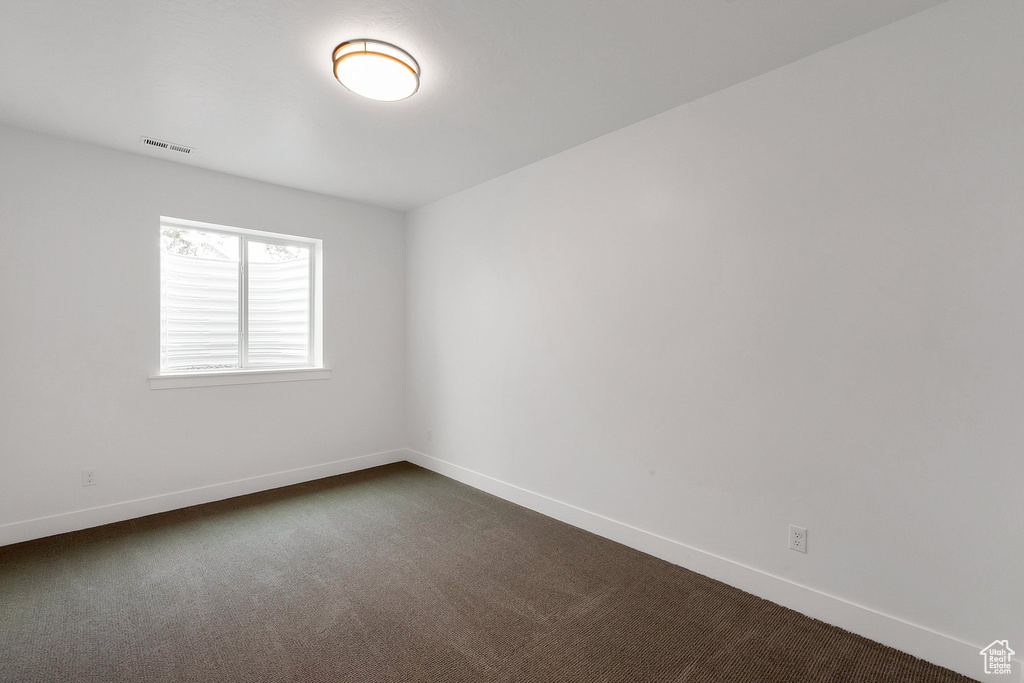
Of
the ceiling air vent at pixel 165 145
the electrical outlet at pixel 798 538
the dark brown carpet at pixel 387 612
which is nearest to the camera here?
the dark brown carpet at pixel 387 612

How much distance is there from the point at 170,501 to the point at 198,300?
1585mm

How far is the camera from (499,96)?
2.59 metres

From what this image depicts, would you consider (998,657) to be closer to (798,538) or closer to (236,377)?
(798,538)

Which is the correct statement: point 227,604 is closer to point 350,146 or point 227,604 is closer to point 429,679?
point 429,679

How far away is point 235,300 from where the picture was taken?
409 cm

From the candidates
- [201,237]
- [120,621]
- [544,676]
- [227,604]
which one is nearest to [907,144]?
[544,676]

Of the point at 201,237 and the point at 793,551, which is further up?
the point at 201,237

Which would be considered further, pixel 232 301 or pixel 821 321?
pixel 232 301

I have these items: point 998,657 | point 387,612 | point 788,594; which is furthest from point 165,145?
point 998,657

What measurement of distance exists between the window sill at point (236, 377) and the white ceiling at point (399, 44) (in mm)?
1658

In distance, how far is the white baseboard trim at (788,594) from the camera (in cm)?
187

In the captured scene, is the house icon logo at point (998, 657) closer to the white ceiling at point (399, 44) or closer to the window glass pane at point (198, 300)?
the white ceiling at point (399, 44)

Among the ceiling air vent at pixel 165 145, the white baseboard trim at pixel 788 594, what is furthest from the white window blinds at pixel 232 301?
the white baseboard trim at pixel 788 594

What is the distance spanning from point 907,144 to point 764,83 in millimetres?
744
